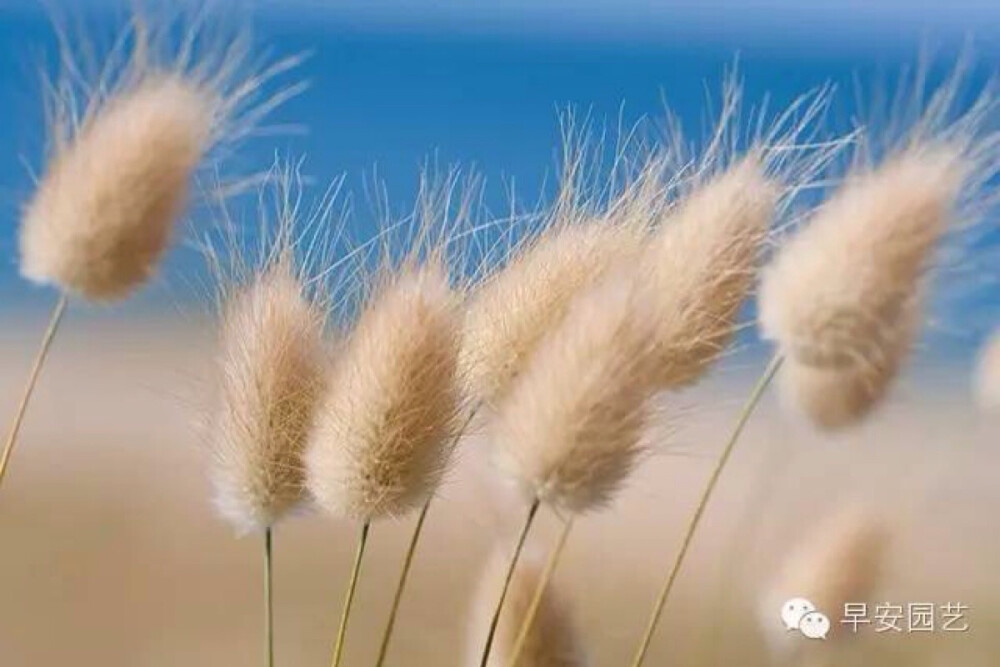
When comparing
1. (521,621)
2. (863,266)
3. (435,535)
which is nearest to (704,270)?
(863,266)

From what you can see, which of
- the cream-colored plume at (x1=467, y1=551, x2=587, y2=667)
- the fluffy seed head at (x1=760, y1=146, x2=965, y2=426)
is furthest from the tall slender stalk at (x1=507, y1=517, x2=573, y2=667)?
the fluffy seed head at (x1=760, y1=146, x2=965, y2=426)

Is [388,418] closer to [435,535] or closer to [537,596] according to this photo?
[537,596]

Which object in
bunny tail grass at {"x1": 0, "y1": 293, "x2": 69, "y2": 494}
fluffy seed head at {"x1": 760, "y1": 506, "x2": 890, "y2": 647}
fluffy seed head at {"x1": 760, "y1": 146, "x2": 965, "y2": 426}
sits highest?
fluffy seed head at {"x1": 760, "y1": 146, "x2": 965, "y2": 426}

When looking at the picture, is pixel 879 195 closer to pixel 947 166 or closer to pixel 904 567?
pixel 947 166

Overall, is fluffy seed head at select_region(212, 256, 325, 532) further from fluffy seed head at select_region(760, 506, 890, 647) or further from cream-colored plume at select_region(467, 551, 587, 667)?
fluffy seed head at select_region(760, 506, 890, 647)

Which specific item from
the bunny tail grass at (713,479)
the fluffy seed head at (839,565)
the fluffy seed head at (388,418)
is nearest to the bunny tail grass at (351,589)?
the fluffy seed head at (388,418)

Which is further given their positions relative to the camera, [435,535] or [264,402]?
[435,535]
